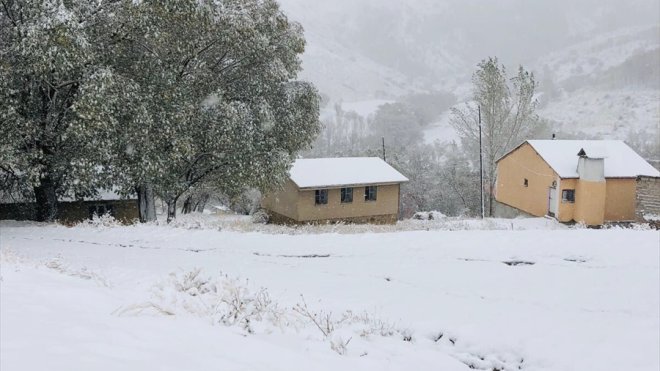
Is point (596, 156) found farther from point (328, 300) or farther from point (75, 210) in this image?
point (75, 210)

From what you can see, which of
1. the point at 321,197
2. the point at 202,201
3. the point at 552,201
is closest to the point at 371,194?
the point at 321,197

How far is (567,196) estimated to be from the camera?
32.8 metres

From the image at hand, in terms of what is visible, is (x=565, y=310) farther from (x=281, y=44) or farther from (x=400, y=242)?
(x=281, y=44)

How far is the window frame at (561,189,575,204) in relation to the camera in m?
32.7

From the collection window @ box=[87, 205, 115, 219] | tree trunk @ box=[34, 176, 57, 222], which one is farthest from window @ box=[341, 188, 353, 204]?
tree trunk @ box=[34, 176, 57, 222]

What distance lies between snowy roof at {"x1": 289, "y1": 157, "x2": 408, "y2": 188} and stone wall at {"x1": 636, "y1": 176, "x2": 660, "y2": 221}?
14747 mm

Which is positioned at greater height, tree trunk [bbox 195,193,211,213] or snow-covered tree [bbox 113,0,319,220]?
snow-covered tree [bbox 113,0,319,220]

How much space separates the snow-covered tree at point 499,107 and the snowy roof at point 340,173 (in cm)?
1056

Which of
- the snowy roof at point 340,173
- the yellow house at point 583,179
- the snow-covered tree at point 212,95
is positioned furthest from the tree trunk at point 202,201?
the yellow house at point 583,179

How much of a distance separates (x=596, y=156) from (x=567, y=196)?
9.91 feet

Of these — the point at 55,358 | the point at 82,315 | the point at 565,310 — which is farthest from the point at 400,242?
the point at 55,358

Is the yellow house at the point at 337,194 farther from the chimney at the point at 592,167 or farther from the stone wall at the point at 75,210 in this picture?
the chimney at the point at 592,167

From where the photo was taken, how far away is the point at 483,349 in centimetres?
895

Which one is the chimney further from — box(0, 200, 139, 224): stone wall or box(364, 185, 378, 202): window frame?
box(0, 200, 139, 224): stone wall
